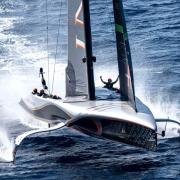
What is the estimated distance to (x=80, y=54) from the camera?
35.6 metres

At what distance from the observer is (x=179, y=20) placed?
54281 mm

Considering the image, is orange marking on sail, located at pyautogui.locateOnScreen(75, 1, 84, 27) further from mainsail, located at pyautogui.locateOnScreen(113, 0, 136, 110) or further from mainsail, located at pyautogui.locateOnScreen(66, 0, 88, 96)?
mainsail, located at pyautogui.locateOnScreen(113, 0, 136, 110)

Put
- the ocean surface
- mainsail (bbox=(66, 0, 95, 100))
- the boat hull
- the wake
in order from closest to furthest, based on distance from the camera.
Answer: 1. the boat hull
2. the ocean surface
3. the wake
4. mainsail (bbox=(66, 0, 95, 100))

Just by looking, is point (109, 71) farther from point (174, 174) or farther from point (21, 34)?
point (174, 174)

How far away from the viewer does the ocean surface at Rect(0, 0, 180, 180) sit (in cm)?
3081

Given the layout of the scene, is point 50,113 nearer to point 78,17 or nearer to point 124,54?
point 78,17

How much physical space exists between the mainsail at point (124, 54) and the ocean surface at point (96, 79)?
2723mm

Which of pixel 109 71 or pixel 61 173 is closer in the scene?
pixel 61 173

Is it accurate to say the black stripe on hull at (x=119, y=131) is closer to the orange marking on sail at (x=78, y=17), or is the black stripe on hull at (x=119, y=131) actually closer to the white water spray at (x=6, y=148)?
the white water spray at (x=6, y=148)

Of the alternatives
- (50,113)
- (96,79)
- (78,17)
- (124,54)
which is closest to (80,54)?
(78,17)

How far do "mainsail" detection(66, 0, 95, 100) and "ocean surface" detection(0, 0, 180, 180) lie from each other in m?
2.30

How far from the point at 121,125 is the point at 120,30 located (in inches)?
165

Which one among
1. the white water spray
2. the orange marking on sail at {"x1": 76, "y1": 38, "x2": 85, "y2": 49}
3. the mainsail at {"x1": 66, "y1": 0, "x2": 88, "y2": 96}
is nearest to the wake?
the white water spray

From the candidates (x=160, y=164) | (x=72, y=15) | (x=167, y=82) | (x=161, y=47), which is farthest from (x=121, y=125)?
(x=161, y=47)
